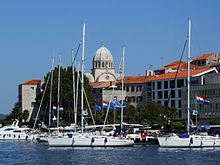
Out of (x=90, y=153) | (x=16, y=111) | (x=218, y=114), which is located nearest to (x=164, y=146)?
(x=90, y=153)

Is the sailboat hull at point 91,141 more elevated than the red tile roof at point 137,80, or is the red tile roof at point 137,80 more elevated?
the red tile roof at point 137,80

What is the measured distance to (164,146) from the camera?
74000 mm

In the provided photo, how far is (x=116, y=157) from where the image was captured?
207 feet

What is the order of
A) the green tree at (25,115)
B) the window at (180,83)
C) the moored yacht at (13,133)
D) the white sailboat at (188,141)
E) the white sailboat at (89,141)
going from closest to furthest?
1. the white sailboat at (188,141)
2. the white sailboat at (89,141)
3. the moored yacht at (13,133)
4. the window at (180,83)
5. the green tree at (25,115)

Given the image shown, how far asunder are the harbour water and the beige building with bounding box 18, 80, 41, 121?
112m

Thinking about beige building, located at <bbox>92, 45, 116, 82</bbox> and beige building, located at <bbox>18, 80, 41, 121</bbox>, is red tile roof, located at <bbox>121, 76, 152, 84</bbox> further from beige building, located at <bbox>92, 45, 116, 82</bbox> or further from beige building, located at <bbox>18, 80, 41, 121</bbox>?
beige building, located at <bbox>18, 80, 41, 121</bbox>

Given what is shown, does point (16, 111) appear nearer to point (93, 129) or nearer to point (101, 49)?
point (101, 49)

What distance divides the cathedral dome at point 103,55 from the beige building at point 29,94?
18.8 metres

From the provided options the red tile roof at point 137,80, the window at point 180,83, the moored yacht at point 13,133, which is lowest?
the moored yacht at point 13,133

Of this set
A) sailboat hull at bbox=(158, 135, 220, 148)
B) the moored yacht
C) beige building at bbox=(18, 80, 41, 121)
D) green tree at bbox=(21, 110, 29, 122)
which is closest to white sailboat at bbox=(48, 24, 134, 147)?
sailboat hull at bbox=(158, 135, 220, 148)

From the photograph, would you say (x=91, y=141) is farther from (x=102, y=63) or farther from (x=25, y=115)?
(x=102, y=63)

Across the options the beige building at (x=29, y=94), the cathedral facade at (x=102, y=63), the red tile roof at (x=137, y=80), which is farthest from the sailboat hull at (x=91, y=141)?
the cathedral facade at (x=102, y=63)

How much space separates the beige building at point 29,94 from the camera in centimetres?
18550

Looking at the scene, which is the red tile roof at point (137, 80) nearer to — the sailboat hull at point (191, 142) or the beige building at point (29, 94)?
the beige building at point (29, 94)
